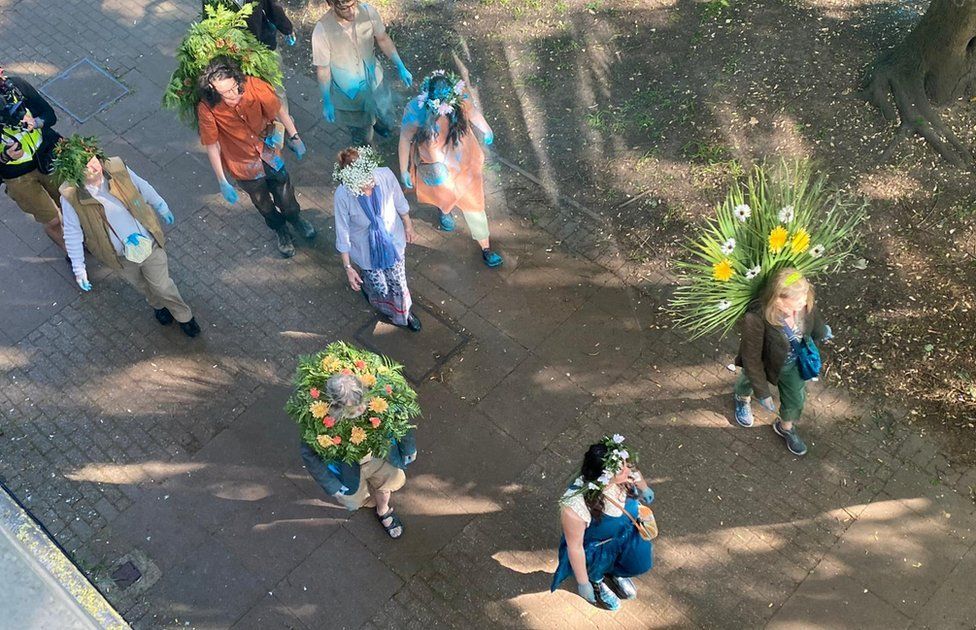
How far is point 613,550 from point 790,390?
1.53 metres

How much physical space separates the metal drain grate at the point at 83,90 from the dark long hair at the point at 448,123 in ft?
13.6

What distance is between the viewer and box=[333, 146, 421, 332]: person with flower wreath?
500cm

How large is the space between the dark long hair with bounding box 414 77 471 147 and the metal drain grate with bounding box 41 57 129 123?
13.6 ft

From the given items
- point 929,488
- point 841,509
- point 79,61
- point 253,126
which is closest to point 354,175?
point 253,126

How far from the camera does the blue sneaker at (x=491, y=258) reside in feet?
20.9

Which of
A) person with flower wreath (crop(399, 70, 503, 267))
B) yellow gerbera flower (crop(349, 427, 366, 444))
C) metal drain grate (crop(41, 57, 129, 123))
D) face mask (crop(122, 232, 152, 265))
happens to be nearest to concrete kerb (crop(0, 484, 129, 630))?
face mask (crop(122, 232, 152, 265))

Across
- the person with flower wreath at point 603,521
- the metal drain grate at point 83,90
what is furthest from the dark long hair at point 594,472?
the metal drain grate at point 83,90

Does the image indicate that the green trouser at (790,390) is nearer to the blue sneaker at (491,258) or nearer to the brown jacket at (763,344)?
the brown jacket at (763,344)

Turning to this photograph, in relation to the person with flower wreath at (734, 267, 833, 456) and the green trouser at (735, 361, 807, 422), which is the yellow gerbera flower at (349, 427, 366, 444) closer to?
the person with flower wreath at (734, 267, 833, 456)

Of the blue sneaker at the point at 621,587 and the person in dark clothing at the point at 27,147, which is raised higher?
the person in dark clothing at the point at 27,147

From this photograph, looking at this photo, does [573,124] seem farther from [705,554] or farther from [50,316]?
[50,316]

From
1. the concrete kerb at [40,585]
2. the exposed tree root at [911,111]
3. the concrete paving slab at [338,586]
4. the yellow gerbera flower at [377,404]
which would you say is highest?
the exposed tree root at [911,111]

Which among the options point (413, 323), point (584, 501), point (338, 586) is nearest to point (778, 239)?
point (584, 501)

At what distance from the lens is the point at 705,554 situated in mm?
5020
